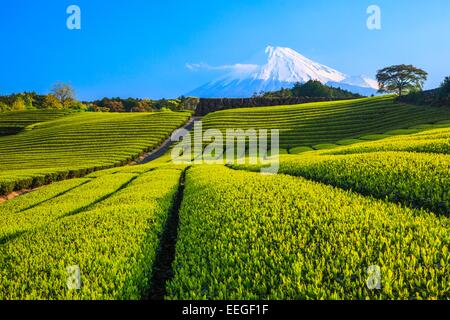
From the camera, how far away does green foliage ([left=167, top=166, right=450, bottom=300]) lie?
547 centimetres

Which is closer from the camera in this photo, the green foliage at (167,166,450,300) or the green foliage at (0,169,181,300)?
the green foliage at (167,166,450,300)

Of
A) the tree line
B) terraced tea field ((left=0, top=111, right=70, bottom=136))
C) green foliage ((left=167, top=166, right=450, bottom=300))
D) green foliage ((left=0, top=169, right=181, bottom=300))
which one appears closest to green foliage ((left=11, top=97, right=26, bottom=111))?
the tree line

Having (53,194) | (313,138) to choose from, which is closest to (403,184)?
(53,194)

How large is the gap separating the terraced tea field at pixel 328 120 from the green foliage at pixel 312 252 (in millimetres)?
32928

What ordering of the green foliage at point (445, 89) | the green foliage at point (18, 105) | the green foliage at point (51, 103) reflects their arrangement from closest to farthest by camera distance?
the green foliage at point (445, 89), the green foliage at point (18, 105), the green foliage at point (51, 103)

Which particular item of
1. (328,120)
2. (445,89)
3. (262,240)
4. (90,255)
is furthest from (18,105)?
(262,240)

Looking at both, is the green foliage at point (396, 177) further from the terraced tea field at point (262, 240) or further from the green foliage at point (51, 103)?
the green foliage at point (51, 103)

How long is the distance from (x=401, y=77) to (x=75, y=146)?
9850 centimetres

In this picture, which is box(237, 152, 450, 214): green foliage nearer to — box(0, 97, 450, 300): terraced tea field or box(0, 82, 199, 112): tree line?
box(0, 97, 450, 300): terraced tea field

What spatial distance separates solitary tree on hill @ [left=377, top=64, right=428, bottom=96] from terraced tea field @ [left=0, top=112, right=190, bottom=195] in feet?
221

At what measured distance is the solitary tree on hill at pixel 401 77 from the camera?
10069cm

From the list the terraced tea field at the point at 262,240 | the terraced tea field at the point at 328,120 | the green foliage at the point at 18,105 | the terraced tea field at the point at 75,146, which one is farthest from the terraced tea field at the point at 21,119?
the terraced tea field at the point at 262,240

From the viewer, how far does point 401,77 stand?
4043 inches
